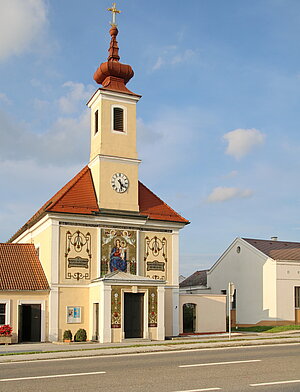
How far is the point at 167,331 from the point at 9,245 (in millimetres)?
10798

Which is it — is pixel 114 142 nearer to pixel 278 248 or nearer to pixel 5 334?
pixel 5 334

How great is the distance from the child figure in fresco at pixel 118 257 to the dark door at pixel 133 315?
8.95 feet

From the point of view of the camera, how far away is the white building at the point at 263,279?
39.1 metres

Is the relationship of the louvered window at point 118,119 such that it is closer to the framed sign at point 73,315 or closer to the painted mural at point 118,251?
the painted mural at point 118,251

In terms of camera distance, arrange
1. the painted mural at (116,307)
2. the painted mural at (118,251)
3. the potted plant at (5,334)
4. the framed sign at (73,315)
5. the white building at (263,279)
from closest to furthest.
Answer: the potted plant at (5,334), the painted mural at (116,307), the framed sign at (73,315), the painted mural at (118,251), the white building at (263,279)

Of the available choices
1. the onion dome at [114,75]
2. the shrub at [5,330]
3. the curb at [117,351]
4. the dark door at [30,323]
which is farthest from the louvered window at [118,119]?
the curb at [117,351]

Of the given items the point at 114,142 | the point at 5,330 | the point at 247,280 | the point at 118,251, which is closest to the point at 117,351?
the point at 5,330

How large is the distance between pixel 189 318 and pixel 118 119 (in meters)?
13.5

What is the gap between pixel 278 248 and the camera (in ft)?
142

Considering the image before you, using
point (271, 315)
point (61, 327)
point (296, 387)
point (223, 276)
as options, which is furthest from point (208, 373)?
point (223, 276)

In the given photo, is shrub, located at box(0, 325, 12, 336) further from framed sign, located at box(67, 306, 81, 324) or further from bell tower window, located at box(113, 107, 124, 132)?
bell tower window, located at box(113, 107, 124, 132)

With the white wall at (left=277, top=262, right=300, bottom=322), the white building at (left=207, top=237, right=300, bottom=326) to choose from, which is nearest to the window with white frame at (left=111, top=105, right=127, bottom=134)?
the white building at (left=207, top=237, right=300, bottom=326)

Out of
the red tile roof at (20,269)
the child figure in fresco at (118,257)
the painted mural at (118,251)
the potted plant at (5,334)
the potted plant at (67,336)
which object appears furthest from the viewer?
the child figure in fresco at (118,257)

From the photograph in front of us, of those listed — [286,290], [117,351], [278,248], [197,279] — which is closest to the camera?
[117,351]
